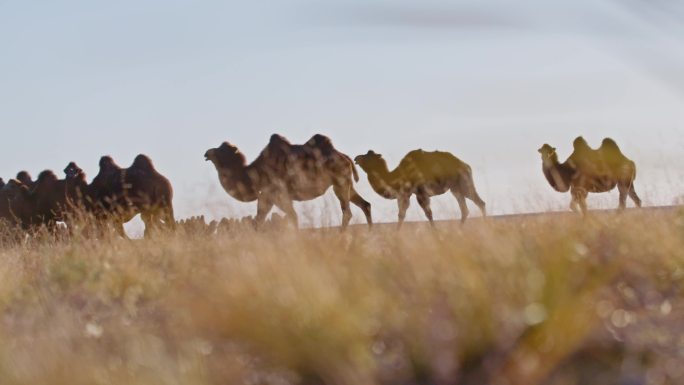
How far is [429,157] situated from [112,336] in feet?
50.4

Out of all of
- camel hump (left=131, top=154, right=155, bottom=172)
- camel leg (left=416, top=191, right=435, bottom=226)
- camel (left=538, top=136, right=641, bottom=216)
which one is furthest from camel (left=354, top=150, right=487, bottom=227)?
camel hump (left=131, top=154, right=155, bottom=172)

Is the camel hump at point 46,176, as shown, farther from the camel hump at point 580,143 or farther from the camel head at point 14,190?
the camel hump at point 580,143

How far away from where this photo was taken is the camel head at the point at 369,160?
2033 centimetres

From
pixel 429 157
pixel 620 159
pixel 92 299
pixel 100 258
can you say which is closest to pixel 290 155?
pixel 429 157

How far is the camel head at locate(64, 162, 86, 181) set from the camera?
19381 mm

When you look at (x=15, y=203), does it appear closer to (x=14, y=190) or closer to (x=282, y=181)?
(x=14, y=190)

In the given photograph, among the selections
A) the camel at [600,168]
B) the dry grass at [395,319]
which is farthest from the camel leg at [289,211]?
the camel at [600,168]

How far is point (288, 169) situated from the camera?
57.3 feet

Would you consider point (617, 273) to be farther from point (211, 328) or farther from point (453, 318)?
point (211, 328)

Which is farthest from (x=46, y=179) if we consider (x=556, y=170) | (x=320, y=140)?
(x=556, y=170)

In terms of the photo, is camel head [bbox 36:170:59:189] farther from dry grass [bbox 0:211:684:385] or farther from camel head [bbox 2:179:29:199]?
dry grass [bbox 0:211:684:385]

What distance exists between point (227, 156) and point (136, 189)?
142cm

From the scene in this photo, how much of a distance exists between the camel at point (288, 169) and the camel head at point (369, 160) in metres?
0.99

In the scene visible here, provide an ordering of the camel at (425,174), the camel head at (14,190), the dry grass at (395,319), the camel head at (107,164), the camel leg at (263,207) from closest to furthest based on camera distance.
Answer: the dry grass at (395,319)
the camel leg at (263,207)
the camel head at (107,164)
the camel at (425,174)
the camel head at (14,190)
